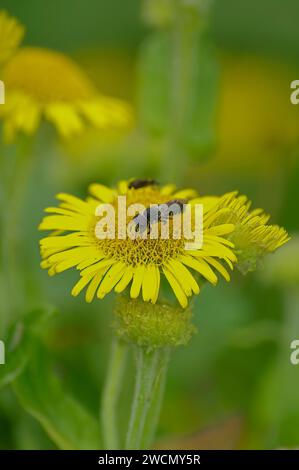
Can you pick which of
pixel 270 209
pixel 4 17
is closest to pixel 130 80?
pixel 270 209

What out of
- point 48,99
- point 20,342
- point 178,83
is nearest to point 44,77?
point 48,99

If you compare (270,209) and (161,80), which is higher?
(161,80)

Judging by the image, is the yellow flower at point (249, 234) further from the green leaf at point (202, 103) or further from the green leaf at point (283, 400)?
the green leaf at point (202, 103)

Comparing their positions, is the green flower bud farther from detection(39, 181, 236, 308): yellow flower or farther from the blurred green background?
the blurred green background

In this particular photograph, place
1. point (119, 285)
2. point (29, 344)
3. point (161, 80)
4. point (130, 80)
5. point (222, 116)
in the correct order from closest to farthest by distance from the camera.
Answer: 1. point (119, 285)
2. point (29, 344)
3. point (161, 80)
4. point (222, 116)
5. point (130, 80)

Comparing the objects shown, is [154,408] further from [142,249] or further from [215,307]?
[215,307]

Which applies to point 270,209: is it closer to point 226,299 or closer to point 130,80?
point 226,299
